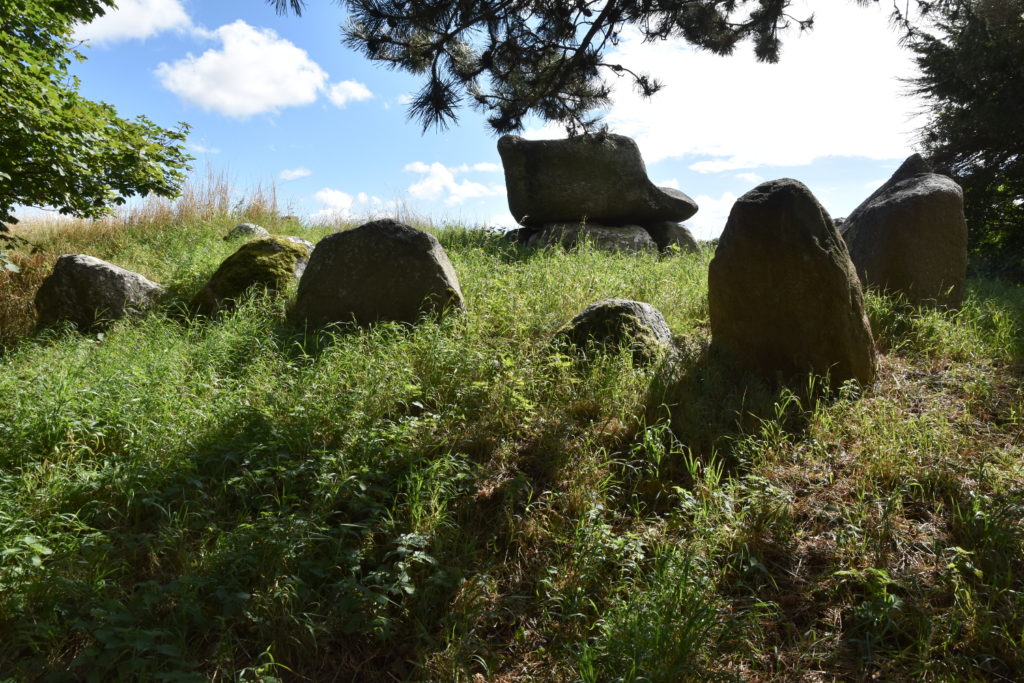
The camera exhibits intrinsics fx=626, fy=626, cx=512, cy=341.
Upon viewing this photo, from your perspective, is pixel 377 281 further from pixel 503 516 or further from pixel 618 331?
pixel 503 516

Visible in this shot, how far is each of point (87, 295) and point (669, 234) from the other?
903 centimetres

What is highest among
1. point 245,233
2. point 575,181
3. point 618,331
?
point 575,181

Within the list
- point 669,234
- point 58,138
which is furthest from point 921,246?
point 58,138

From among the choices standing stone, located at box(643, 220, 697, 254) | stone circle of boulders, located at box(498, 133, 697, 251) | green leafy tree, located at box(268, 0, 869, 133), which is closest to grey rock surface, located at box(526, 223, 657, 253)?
stone circle of boulders, located at box(498, 133, 697, 251)

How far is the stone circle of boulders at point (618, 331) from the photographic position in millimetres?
4816

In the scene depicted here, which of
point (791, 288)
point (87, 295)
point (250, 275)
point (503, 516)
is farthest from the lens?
point (87, 295)

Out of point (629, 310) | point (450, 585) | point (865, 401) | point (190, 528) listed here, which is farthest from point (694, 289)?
point (190, 528)

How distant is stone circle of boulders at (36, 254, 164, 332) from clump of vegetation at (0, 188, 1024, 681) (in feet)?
7.07

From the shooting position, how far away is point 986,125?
1134 cm

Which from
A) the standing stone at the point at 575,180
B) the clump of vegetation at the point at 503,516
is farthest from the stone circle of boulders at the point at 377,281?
the standing stone at the point at 575,180

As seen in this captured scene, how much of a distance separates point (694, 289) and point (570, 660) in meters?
4.93

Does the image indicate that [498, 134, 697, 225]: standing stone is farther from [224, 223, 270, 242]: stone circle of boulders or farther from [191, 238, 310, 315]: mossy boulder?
[191, 238, 310, 315]: mossy boulder

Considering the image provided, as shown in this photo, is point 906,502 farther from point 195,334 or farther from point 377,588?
point 195,334

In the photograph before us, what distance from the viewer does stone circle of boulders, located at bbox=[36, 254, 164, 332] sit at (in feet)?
24.1
